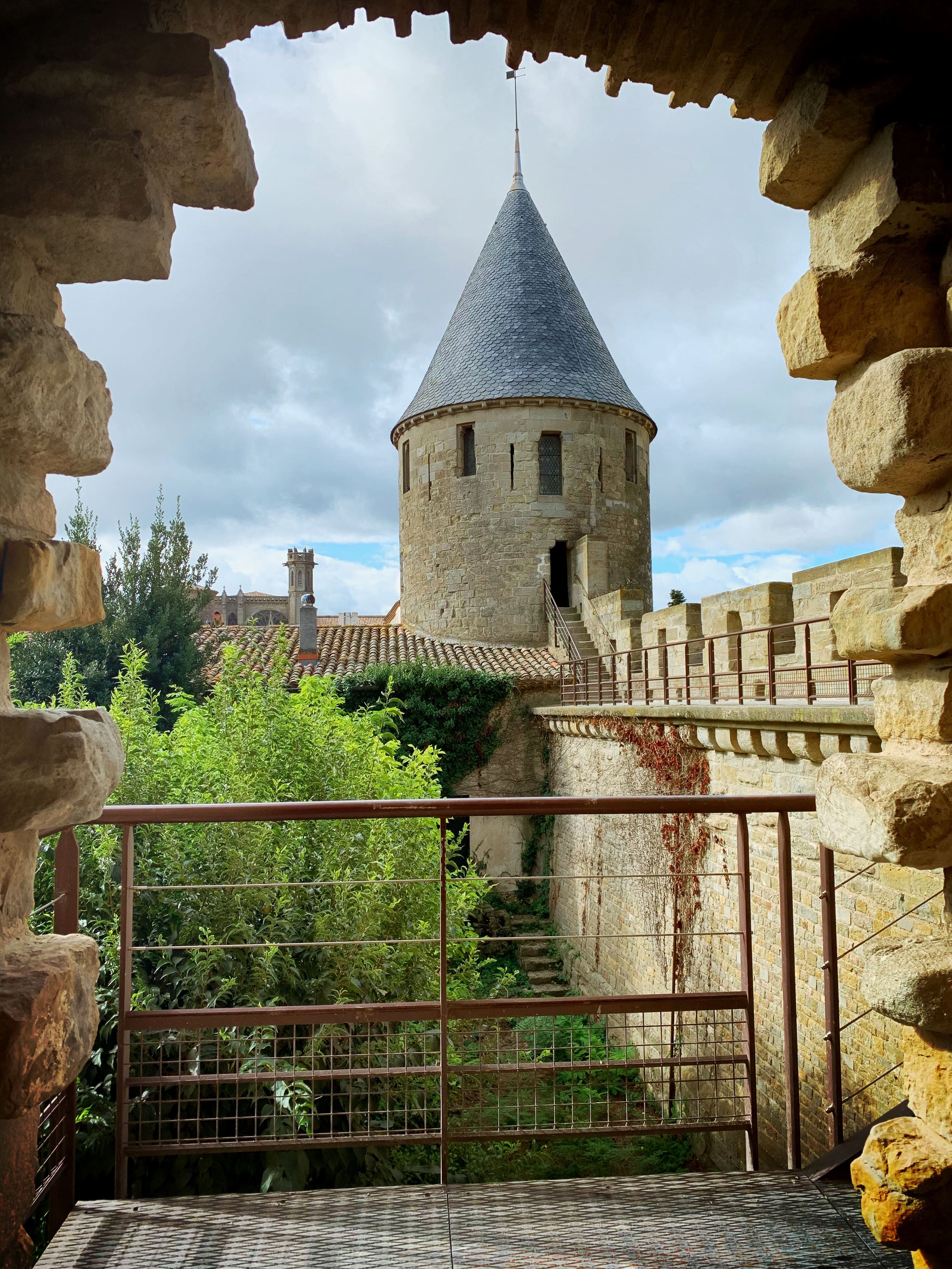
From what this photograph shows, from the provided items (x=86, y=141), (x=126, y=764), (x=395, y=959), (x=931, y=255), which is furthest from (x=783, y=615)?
(x=86, y=141)

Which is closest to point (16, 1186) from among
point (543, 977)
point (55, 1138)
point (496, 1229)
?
point (55, 1138)

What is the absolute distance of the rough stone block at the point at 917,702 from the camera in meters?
1.91

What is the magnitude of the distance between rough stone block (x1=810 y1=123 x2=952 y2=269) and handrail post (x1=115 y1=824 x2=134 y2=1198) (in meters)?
2.52

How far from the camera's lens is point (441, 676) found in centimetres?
1700

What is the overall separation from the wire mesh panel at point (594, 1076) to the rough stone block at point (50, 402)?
198 centimetres

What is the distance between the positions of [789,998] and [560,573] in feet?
61.8

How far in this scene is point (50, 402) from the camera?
1.91m

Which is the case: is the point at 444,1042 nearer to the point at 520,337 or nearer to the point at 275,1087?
the point at 275,1087

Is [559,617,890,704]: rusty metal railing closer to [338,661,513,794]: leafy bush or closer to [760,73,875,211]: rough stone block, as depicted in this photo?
[338,661,513,794]: leafy bush

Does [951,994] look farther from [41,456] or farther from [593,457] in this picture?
[593,457]

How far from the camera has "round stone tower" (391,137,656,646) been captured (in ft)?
67.2

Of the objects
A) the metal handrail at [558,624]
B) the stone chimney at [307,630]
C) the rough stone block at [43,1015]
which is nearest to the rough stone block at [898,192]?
the rough stone block at [43,1015]

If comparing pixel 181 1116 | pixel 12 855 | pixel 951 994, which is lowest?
pixel 181 1116

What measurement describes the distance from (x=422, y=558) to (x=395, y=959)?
17162 mm
